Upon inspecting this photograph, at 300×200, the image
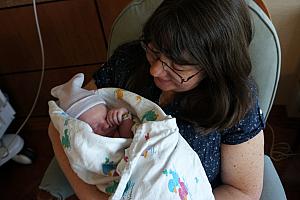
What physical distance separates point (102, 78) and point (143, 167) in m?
0.38

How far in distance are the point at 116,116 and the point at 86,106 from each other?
0.08m

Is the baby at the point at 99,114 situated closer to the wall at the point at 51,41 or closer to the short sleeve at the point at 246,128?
the short sleeve at the point at 246,128

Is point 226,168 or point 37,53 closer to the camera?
point 226,168

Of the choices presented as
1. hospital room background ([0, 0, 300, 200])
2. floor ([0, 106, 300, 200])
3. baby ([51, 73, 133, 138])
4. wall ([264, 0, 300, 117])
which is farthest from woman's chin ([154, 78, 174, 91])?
floor ([0, 106, 300, 200])

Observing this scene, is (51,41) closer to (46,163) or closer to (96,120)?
(46,163)

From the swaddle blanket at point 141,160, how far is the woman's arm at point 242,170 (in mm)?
128

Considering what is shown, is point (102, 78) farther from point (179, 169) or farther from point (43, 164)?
point (43, 164)

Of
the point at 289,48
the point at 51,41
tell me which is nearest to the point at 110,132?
the point at 51,41

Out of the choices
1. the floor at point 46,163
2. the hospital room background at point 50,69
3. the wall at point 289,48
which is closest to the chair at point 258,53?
the hospital room background at point 50,69

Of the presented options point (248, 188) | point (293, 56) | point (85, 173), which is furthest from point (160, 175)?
point (293, 56)

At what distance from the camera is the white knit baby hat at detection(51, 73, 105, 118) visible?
2.57 ft

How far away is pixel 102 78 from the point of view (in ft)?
3.14

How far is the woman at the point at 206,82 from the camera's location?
63cm

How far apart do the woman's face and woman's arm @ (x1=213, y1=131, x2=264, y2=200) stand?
0.20 m
